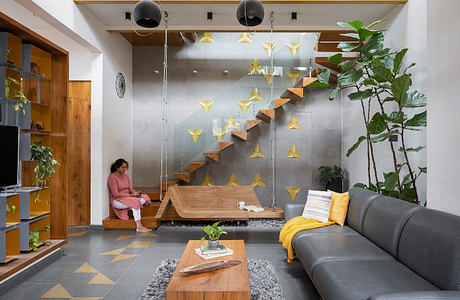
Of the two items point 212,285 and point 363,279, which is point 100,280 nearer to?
point 212,285

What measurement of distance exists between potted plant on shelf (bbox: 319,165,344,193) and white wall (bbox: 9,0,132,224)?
4.27 metres

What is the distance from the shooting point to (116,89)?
20.0 ft

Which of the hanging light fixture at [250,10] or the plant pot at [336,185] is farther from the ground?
the hanging light fixture at [250,10]

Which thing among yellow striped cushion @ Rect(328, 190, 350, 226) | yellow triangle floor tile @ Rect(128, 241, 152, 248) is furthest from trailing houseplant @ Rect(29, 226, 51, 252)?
yellow striped cushion @ Rect(328, 190, 350, 226)

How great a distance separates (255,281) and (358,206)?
1440mm

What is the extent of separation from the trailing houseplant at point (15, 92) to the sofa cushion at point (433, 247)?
3.87 meters

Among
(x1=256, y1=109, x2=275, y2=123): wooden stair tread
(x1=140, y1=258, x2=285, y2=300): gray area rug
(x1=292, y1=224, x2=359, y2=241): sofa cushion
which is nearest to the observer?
(x1=140, y1=258, x2=285, y2=300): gray area rug

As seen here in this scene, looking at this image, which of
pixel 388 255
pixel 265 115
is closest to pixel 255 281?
pixel 388 255

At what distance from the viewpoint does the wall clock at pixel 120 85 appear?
6.16m

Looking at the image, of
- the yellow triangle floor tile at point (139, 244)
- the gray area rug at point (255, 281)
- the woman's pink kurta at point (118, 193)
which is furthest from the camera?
the woman's pink kurta at point (118, 193)

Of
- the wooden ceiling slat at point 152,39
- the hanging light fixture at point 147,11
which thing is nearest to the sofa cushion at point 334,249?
the hanging light fixture at point 147,11

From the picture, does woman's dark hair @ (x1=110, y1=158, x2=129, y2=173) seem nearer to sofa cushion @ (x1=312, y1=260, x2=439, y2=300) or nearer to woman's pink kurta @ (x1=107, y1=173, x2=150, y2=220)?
woman's pink kurta @ (x1=107, y1=173, x2=150, y2=220)

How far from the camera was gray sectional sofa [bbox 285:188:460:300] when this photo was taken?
6.49 feet

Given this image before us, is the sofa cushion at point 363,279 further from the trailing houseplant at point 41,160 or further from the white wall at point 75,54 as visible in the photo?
the white wall at point 75,54
